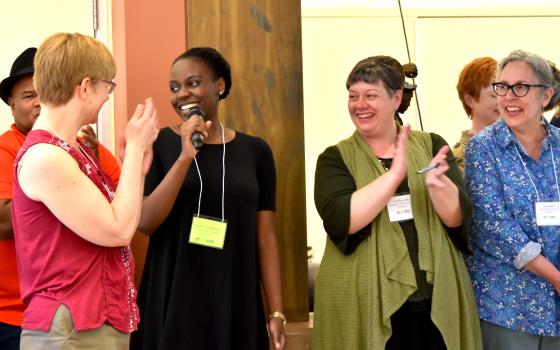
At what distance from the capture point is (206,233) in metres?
2.63

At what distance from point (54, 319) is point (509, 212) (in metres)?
1.68

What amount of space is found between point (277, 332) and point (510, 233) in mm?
899

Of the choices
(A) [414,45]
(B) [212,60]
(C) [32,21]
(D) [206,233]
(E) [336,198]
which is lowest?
(D) [206,233]

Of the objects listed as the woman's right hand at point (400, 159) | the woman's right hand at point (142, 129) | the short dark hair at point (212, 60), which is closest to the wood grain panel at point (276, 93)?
the short dark hair at point (212, 60)

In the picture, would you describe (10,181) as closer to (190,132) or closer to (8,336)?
(8,336)

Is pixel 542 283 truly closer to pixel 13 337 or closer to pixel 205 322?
pixel 205 322

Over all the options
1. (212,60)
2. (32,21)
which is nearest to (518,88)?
(212,60)

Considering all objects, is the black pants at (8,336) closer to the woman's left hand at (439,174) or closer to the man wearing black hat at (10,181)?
the man wearing black hat at (10,181)

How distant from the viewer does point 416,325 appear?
111 inches

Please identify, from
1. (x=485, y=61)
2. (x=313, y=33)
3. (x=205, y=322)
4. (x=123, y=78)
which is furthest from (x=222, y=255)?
(x=313, y=33)

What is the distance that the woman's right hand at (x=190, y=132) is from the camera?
2570 millimetres

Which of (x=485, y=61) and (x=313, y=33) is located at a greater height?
(x=313, y=33)

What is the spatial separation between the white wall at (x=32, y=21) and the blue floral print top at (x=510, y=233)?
208cm

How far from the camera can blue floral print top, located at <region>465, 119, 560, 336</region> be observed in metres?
2.90
